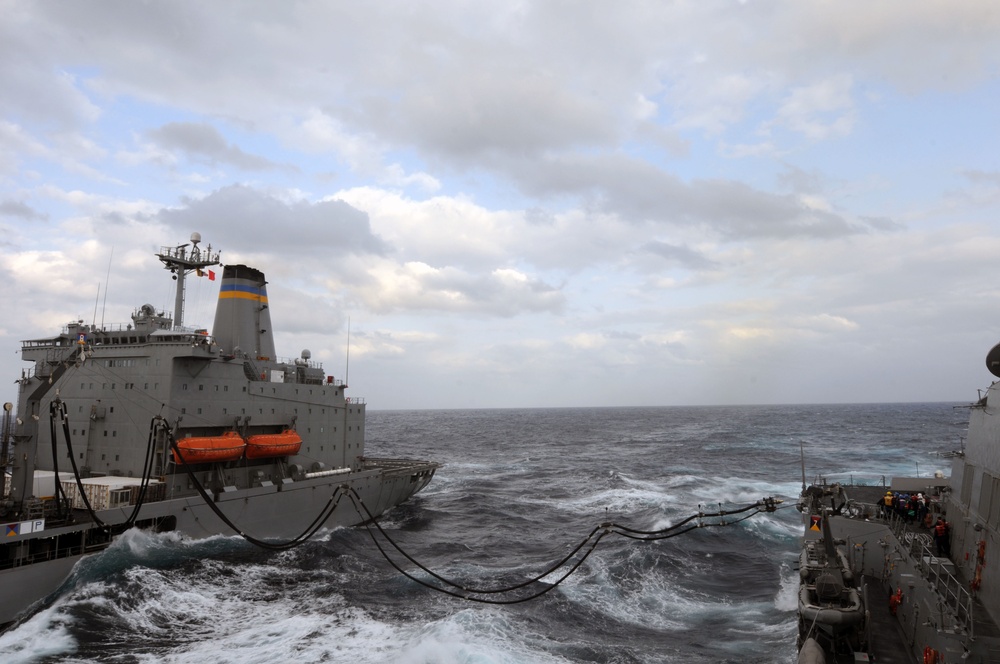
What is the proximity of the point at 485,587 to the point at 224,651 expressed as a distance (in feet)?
31.5

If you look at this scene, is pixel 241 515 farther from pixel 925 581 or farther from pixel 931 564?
pixel 931 564

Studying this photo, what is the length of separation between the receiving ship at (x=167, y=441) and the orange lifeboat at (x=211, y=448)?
0.06 metres

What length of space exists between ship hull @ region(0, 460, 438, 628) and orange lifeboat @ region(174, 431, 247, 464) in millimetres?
1619

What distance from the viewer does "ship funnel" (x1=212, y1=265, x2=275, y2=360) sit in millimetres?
31672

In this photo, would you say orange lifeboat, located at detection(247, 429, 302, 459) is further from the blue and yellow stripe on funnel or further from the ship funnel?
the blue and yellow stripe on funnel

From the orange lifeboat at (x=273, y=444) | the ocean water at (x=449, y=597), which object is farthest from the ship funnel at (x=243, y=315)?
the ocean water at (x=449, y=597)

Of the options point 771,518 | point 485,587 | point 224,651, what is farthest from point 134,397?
point 771,518

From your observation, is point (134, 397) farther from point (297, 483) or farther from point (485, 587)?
point (485, 587)

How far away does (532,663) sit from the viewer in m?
16.5

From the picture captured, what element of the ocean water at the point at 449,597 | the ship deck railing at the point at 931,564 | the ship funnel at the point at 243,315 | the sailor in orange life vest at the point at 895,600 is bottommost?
the ocean water at the point at 449,597

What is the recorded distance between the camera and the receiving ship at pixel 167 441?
2064 cm

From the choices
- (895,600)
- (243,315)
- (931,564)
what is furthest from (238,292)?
(931,564)

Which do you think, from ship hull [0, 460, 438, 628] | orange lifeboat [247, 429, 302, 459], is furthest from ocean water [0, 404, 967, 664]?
orange lifeboat [247, 429, 302, 459]

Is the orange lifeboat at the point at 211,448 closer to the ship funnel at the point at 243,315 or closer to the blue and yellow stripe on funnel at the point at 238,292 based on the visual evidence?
the ship funnel at the point at 243,315
